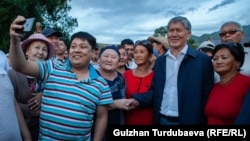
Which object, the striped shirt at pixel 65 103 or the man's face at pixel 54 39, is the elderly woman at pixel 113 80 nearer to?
the striped shirt at pixel 65 103

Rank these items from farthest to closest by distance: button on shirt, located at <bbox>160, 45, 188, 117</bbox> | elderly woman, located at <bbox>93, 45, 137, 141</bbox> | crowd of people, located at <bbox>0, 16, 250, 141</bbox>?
elderly woman, located at <bbox>93, 45, 137, 141</bbox>
button on shirt, located at <bbox>160, 45, 188, 117</bbox>
crowd of people, located at <bbox>0, 16, 250, 141</bbox>

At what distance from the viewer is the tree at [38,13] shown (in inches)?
699

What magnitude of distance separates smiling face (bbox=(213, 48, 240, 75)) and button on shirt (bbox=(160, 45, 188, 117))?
1.41 feet

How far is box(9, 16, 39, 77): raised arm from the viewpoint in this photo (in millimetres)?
2297

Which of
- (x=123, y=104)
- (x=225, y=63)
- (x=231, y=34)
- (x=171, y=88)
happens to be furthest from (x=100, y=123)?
(x=231, y=34)

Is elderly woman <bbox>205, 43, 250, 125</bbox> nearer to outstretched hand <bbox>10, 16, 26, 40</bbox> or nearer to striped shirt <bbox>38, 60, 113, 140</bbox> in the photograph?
striped shirt <bbox>38, 60, 113, 140</bbox>

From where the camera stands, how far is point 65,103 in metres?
2.63

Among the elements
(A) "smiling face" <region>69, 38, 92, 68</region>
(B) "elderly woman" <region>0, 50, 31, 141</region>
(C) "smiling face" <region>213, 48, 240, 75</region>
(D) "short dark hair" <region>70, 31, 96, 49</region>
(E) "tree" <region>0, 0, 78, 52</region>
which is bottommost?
(B) "elderly woman" <region>0, 50, 31, 141</region>

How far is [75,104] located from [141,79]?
1.31 metres

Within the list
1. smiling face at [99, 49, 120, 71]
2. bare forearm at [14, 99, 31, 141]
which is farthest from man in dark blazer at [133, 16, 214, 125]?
bare forearm at [14, 99, 31, 141]

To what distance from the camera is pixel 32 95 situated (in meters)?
3.05

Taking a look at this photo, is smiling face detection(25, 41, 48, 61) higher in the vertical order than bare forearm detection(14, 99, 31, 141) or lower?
higher

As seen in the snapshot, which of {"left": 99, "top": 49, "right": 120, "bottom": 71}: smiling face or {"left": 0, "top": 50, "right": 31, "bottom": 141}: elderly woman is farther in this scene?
{"left": 99, "top": 49, "right": 120, "bottom": 71}: smiling face

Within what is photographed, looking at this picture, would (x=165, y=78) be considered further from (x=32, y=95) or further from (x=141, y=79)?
(x=32, y=95)
